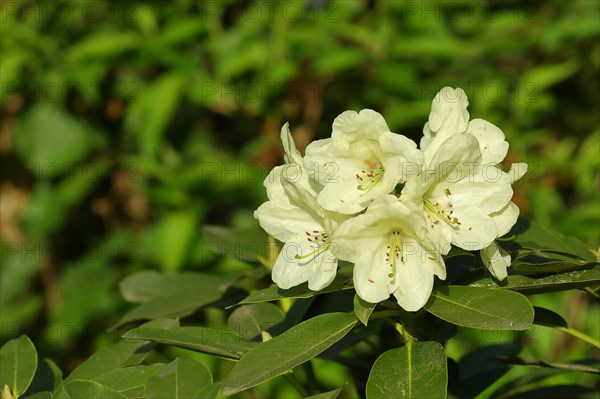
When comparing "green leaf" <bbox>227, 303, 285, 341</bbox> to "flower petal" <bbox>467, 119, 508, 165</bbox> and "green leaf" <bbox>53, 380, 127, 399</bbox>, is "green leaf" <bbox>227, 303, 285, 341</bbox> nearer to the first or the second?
"green leaf" <bbox>53, 380, 127, 399</bbox>

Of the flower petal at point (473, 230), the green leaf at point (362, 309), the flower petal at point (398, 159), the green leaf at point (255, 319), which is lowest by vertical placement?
the green leaf at point (255, 319)

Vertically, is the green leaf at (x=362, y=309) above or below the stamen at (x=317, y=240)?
below

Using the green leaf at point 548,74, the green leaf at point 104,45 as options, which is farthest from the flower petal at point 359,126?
the green leaf at point 548,74

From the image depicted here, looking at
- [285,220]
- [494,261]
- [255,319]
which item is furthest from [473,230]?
[255,319]

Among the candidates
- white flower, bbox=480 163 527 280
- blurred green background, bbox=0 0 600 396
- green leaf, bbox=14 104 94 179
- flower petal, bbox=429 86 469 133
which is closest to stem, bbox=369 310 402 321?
white flower, bbox=480 163 527 280

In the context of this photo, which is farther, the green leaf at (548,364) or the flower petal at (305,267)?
the green leaf at (548,364)

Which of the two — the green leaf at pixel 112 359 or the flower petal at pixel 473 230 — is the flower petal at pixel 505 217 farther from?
the green leaf at pixel 112 359
